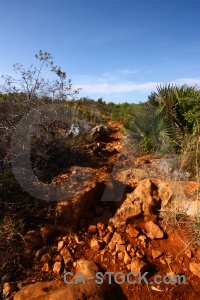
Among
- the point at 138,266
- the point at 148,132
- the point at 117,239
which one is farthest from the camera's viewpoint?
the point at 148,132

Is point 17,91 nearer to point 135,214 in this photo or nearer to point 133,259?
point 135,214

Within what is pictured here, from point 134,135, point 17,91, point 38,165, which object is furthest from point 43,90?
point 134,135

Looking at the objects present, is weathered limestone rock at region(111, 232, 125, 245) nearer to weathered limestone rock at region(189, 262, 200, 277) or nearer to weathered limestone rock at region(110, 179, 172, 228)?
weathered limestone rock at region(110, 179, 172, 228)

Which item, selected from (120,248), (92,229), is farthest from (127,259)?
(92,229)

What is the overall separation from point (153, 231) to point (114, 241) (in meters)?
0.43

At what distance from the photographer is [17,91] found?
4.43 meters

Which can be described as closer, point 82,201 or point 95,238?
point 95,238

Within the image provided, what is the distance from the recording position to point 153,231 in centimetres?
256

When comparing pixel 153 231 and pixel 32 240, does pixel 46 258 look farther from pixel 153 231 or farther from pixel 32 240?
pixel 153 231

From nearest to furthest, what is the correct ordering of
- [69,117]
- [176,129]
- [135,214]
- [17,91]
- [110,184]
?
1. [135,214]
2. [110,184]
3. [17,91]
4. [176,129]
5. [69,117]

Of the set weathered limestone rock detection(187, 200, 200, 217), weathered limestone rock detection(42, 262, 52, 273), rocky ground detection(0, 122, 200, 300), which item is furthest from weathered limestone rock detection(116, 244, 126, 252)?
weathered limestone rock detection(187, 200, 200, 217)

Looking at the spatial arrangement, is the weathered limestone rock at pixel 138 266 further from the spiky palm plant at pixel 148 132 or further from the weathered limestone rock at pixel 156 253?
the spiky palm plant at pixel 148 132

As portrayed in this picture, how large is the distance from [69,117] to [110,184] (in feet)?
13.0

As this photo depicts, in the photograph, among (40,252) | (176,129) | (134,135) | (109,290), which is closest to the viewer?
(109,290)
